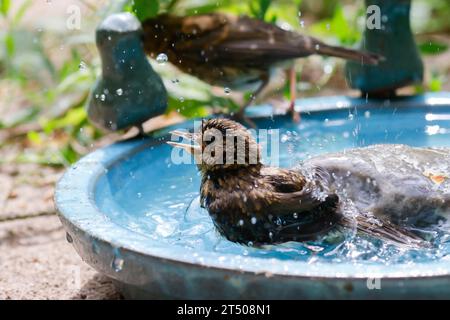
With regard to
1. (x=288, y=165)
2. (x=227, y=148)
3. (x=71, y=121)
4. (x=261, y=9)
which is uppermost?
(x=261, y=9)

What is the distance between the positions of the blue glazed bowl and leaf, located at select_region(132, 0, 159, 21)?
2.95 ft

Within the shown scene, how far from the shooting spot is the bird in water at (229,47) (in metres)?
5.55

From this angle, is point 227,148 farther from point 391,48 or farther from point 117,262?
point 391,48

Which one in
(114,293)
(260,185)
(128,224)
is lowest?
(114,293)

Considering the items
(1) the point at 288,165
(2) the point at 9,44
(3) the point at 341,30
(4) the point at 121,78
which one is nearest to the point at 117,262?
(1) the point at 288,165

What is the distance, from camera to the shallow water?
3.50 m

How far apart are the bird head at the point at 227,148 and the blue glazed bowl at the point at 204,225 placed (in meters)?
0.35

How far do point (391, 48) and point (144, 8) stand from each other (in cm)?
161

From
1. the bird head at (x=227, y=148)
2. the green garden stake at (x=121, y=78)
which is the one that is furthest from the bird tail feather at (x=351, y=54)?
the bird head at (x=227, y=148)

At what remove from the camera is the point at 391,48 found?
530 centimetres

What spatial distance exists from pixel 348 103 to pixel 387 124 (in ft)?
1.08

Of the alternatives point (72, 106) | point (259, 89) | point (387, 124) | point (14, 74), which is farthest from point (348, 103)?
point (14, 74)

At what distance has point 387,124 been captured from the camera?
5.13 m

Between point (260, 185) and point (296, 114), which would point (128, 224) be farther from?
point (296, 114)
